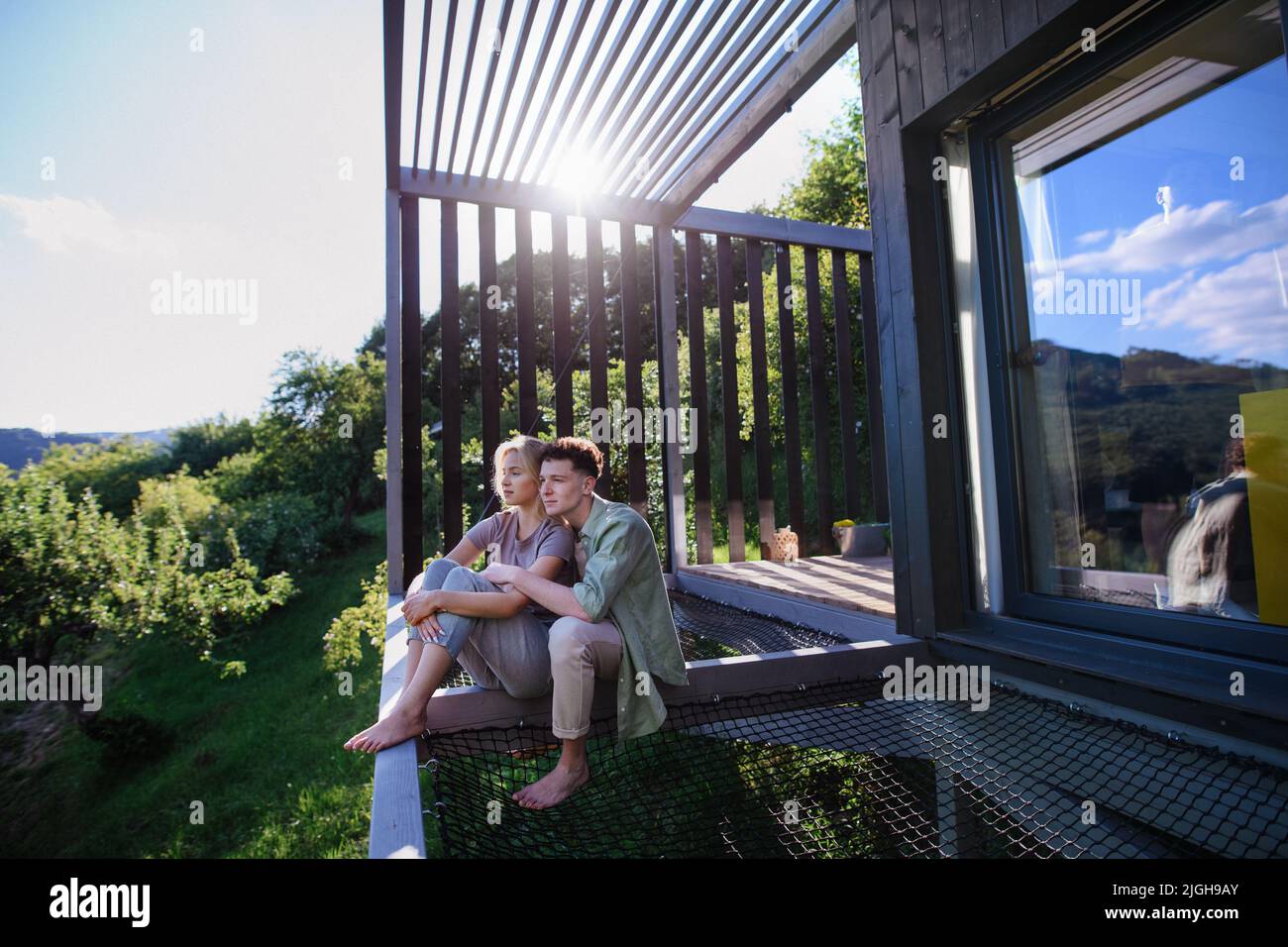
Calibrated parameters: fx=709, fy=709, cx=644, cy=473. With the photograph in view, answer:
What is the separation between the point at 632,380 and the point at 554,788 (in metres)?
3.59

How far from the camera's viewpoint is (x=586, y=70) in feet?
11.6

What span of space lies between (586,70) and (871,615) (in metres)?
2.94

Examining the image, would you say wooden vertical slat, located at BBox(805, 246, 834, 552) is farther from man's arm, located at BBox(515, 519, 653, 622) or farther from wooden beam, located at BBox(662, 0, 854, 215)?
man's arm, located at BBox(515, 519, 653, 622)

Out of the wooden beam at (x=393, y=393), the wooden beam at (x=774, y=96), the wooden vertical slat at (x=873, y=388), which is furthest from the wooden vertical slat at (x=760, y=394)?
the wooden beam at (x=393, y=393)

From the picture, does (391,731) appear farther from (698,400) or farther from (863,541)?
(863,541)

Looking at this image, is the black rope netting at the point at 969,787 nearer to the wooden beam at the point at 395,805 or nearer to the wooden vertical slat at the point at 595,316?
the wooden beam at the point at 395,805

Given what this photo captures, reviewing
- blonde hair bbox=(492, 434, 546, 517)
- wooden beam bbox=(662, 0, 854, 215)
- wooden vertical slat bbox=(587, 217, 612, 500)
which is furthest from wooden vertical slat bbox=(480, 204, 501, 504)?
blonde hair bbox=(492, 434, 546, 517)

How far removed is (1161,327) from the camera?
2.31 meters

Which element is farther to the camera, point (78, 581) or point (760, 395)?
point (78, 581)

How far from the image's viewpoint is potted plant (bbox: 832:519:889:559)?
18.0ft

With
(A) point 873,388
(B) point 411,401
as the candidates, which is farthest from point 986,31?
(A) point 873,388

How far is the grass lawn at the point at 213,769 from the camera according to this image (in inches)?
297
